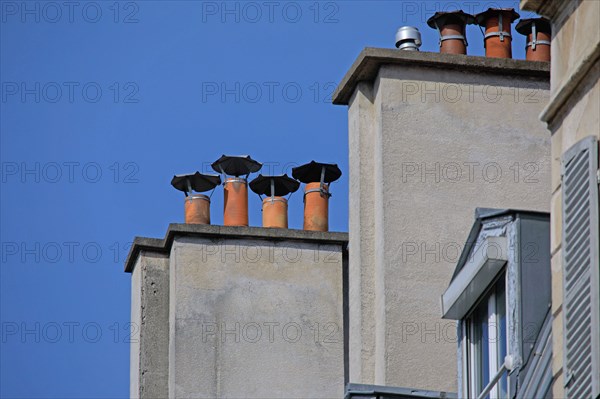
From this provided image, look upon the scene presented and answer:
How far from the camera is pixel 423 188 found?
14445 mm

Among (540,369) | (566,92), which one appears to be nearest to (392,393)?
(540,369)

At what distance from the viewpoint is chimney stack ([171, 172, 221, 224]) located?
1800 cm

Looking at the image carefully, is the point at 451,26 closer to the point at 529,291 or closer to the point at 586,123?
the point at 529,291

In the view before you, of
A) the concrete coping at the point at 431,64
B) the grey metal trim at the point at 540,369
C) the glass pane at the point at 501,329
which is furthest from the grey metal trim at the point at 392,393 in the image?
the concrete coping at the point at 431,64

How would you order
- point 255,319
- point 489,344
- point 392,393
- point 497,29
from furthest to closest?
point 255,319 < point 497,29 < point 392,393 < point 489,344

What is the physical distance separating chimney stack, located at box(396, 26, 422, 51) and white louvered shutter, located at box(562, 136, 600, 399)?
6.02 meters

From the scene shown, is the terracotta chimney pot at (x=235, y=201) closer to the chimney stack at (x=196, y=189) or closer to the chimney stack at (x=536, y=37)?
the chimney stack at (x=196, y=189)

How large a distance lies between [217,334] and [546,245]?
6.67 meters

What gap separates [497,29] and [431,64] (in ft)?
3.37

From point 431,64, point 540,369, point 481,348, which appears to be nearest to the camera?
point 540,369

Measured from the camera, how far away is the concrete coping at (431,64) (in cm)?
1473

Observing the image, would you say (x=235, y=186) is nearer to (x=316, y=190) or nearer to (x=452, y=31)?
(x=316, y=190)

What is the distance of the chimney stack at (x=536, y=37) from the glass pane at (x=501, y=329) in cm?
433

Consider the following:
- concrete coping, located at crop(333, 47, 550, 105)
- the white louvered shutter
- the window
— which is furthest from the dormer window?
concrete coping, located at crop(333, 47, 550, 105)
